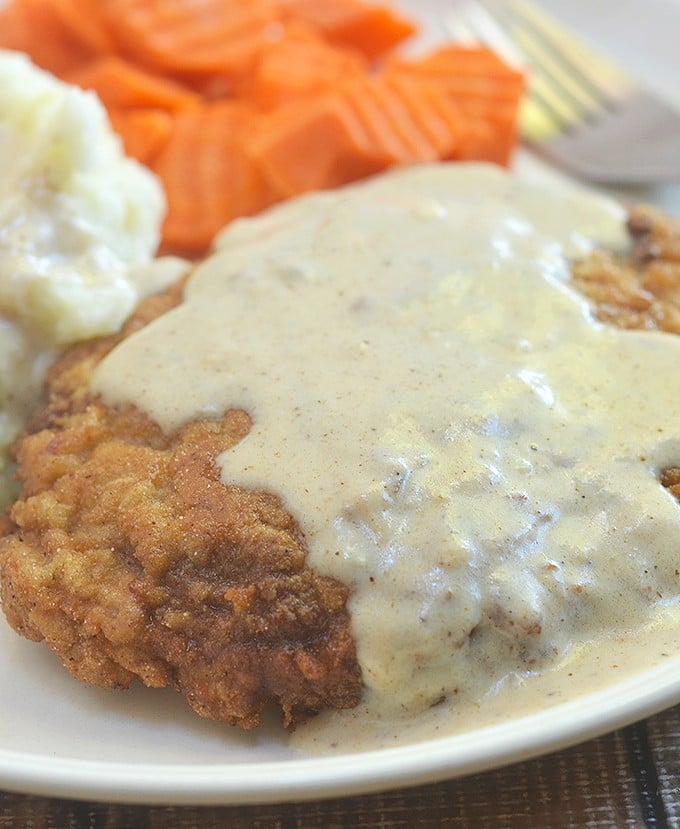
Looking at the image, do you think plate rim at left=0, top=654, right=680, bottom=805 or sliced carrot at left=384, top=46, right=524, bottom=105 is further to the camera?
sliced carrot at left=384, top=46, right=524, bottom=105

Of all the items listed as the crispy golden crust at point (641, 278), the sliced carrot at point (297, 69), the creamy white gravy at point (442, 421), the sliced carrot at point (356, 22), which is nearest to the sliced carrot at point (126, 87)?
the sliced carrot at point (297, 69)

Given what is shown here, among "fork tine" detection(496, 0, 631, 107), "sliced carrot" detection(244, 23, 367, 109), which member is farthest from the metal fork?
"sliced carrot" detection(244, 23, 367, 109)

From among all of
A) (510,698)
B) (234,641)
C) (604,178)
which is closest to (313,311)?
(234,641)

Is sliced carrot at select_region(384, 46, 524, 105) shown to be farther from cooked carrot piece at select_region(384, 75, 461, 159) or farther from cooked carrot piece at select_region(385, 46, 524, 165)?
cooked carrot piece at select_region(384, 75, 461, 159)

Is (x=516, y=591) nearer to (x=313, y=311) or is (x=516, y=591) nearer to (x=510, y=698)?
(x=510, y=698)

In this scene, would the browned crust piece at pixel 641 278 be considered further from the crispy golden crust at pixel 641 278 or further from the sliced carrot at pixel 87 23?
the sliced carrot at pixel 87 23

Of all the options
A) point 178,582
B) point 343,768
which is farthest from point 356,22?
point 343,768
